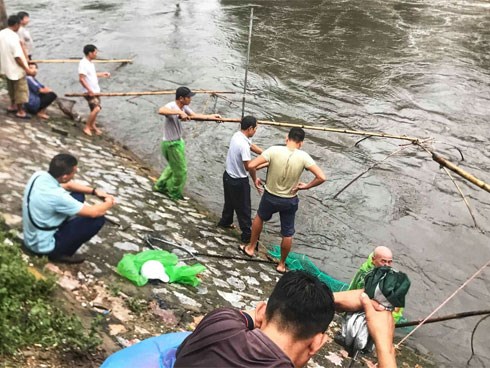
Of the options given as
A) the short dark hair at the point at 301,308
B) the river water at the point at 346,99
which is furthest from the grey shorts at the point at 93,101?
the short dark hair at the point at 301,308

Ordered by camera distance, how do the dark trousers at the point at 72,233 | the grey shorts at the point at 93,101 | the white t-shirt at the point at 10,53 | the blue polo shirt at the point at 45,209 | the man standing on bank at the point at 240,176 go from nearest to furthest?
1. the blue polo shirt at the point at 45,209
2. the dark trousers at the point at 72,233
3. the man standing on bank at the point at 240,176
4. the white t-shirt at the point at 10,53
5. the grey shorts at the point at 93,101

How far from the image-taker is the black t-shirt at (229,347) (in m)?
2.27

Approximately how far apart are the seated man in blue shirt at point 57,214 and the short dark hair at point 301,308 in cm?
329

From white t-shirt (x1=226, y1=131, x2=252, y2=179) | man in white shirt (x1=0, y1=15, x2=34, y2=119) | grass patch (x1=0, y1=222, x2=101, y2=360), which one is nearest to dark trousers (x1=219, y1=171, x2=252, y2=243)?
white t-shirt (x1=226, y1=131, x2=252, y2=179)

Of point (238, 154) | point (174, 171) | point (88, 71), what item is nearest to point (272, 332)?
Answer: point (238, 154)

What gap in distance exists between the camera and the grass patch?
3.91m

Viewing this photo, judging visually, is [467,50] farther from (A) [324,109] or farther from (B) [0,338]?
(B) [0,338]

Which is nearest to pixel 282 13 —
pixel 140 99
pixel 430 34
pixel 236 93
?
pixel 430 34

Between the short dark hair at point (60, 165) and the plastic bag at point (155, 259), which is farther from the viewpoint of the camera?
the plastic bag at point (155, 259)

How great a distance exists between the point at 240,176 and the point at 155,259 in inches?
92.6

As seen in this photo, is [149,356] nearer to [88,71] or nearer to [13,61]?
[13,61]

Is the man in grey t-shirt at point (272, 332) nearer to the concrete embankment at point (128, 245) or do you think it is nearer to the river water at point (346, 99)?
the concrete embankment at point (128, 245)

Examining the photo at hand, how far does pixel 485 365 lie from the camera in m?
6.75

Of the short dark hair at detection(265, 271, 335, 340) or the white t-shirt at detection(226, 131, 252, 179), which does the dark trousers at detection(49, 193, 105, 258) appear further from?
the short dark hair at detection(265, 271, 335, 340)
